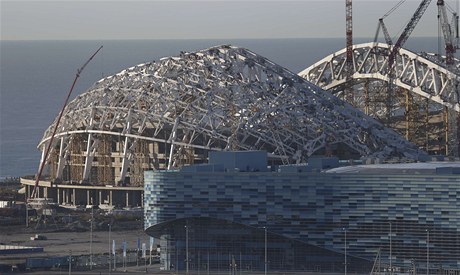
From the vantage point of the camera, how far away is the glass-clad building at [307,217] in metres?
127

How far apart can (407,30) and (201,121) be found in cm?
2867

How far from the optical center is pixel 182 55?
7037 inches

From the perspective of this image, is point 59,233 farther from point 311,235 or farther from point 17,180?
point 17,180

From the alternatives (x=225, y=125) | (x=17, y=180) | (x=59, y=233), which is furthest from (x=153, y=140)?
(x=17, y=180)

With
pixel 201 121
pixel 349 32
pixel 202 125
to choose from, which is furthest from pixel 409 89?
pixel 201 121

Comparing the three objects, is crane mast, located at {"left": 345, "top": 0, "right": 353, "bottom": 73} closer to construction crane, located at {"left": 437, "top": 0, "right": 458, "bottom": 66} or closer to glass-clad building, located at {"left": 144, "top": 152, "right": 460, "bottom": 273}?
construction crane, located at {"left": 437, "top": 0, "right": 458, "bottom": 66}

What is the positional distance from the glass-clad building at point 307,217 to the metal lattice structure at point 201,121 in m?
29.2

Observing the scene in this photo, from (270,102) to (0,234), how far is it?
27144 millimetres

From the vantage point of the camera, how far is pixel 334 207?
130 meters

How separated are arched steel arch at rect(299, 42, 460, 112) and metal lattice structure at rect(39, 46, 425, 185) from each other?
1111 cm

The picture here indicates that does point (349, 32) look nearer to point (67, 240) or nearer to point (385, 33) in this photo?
A: point (385, 33)

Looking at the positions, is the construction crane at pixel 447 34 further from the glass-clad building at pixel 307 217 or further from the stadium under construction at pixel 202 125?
the glass-clad building at pixel 307 217

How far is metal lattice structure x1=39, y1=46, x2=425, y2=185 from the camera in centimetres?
16500

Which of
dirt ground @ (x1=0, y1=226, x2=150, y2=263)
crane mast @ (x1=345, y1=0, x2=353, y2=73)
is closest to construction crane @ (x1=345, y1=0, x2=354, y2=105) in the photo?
crane mast @ (x1=345, y1=0, x2=353, y2=73)
